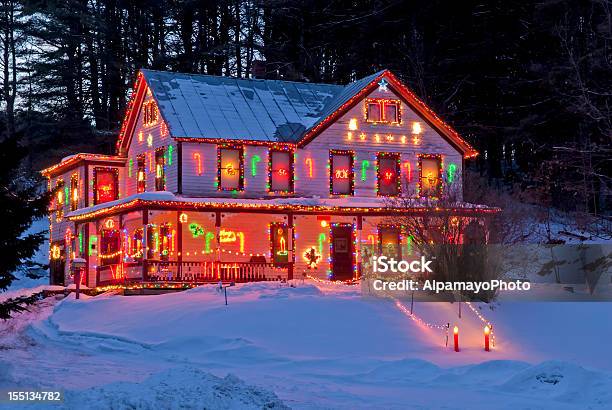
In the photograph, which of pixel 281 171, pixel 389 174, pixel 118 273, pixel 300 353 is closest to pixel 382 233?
pixel 389 174

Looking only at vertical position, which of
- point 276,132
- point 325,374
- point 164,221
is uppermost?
point 276,132

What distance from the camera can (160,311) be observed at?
25781mm

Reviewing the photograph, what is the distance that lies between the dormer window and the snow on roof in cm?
89

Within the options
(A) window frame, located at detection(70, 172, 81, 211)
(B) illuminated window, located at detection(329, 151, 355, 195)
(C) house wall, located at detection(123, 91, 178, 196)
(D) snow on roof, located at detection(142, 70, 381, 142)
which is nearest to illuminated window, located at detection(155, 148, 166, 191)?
(C) house wall, located at detection(123, 91, 178, 196)

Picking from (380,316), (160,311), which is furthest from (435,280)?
(160,311)

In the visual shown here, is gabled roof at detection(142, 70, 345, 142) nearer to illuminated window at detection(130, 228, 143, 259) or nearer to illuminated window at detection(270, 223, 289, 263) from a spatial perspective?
illuminated window at detection(270, 223, 289, 263)

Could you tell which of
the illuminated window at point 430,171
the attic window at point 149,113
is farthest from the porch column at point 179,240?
the illuminated window at point 430,171

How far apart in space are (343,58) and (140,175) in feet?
64.1

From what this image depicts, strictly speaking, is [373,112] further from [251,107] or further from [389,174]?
[251,107]

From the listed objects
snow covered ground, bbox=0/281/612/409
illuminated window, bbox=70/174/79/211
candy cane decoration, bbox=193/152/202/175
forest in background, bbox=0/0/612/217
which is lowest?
snow covered ground, bbox=0/281/612/409

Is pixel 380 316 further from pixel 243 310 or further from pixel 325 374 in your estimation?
pixel 325 374

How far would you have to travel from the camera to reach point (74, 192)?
41.9 metres

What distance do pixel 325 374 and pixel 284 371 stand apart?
95cm

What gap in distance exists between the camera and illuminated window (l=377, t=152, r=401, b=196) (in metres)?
38.0
